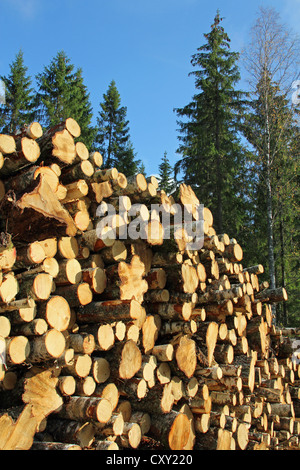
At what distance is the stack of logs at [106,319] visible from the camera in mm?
2785

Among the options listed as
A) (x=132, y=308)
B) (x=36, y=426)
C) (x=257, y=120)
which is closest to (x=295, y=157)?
(x=257, y=120)

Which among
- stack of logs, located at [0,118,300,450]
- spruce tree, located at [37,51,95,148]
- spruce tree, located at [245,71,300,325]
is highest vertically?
spruce tree, located at [37,51,95,148]

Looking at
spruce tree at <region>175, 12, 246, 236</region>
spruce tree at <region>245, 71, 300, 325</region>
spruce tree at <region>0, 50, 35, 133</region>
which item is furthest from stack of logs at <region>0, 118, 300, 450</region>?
spruce tree at <region>0, 50, 35, 133</region>

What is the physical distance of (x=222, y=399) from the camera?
4.21m

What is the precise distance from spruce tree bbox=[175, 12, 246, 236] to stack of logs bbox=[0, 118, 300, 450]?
11691mm

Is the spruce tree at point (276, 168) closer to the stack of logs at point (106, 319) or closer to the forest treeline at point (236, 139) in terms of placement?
the forest treeline at point (236, 139)

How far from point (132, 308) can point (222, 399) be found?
1.88 metres

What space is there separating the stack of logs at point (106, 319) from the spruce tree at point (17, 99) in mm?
15840

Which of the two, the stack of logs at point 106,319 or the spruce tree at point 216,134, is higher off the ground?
the spruce tree at point 216,134

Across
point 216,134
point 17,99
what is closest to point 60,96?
point 17,99

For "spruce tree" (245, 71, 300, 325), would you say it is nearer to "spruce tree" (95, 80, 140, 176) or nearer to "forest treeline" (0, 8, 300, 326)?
"forest treeline" (0, 8, 300, 326)

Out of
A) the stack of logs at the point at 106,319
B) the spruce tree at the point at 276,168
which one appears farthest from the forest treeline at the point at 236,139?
the stack of logs at the point at 106,319

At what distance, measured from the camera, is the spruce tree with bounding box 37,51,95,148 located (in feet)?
57.8

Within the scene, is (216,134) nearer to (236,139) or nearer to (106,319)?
(236,139)
